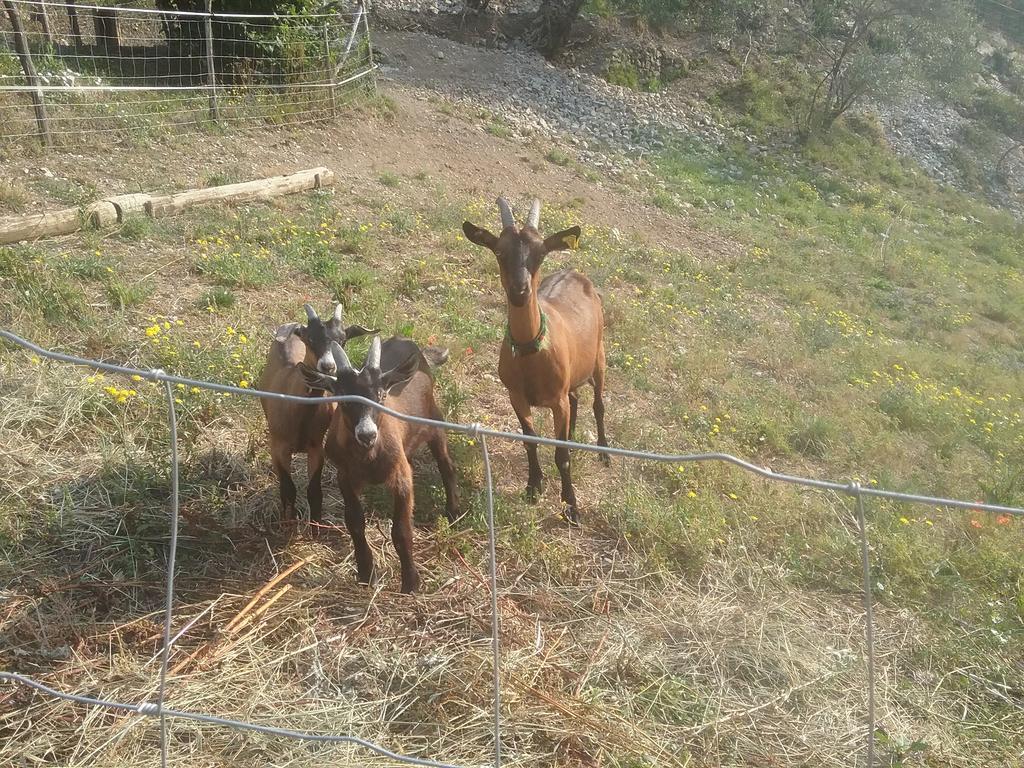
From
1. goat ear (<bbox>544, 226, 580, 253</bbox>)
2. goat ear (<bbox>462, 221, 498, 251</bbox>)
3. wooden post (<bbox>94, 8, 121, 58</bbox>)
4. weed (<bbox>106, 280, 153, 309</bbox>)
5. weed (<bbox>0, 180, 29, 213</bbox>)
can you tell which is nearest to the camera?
goat ear (<bbox>544, 226, 580, 253</bbox>)

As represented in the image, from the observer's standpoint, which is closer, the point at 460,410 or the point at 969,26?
the point at 460,410

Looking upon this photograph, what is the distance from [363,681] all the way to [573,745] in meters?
0.99

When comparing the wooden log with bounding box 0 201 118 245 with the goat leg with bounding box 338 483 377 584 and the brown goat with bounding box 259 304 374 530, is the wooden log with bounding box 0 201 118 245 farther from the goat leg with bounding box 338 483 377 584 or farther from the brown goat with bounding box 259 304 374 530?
the goat leg with bounding box 338 483 377 584

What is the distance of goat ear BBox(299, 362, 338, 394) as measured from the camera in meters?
3.95

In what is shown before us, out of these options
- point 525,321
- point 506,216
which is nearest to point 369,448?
point 525,321

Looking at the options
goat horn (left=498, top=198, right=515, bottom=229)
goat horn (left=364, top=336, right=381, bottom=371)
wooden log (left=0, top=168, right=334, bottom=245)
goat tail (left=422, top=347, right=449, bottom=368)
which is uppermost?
goat horn (left=498, top=198, right=515, bottom=229)

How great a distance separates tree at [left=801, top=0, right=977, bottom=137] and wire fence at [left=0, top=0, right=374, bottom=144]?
41.2 feet

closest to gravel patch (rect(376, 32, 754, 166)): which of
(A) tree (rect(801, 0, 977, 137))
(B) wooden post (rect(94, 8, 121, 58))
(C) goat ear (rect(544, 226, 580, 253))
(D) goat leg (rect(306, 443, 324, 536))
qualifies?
(A) tree (rect(801, 0, 977, 137))

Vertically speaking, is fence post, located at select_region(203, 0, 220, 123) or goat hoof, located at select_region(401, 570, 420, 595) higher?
fence post, located at select_region(203, 0, 220, 123)

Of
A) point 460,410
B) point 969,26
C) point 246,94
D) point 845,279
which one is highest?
point 969,26

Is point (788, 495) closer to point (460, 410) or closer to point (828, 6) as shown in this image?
point (460, 410)

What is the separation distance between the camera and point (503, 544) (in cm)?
465

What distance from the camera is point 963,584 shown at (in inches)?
192

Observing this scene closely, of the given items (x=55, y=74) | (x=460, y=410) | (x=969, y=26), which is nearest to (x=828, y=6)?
(x=969, y=26)
